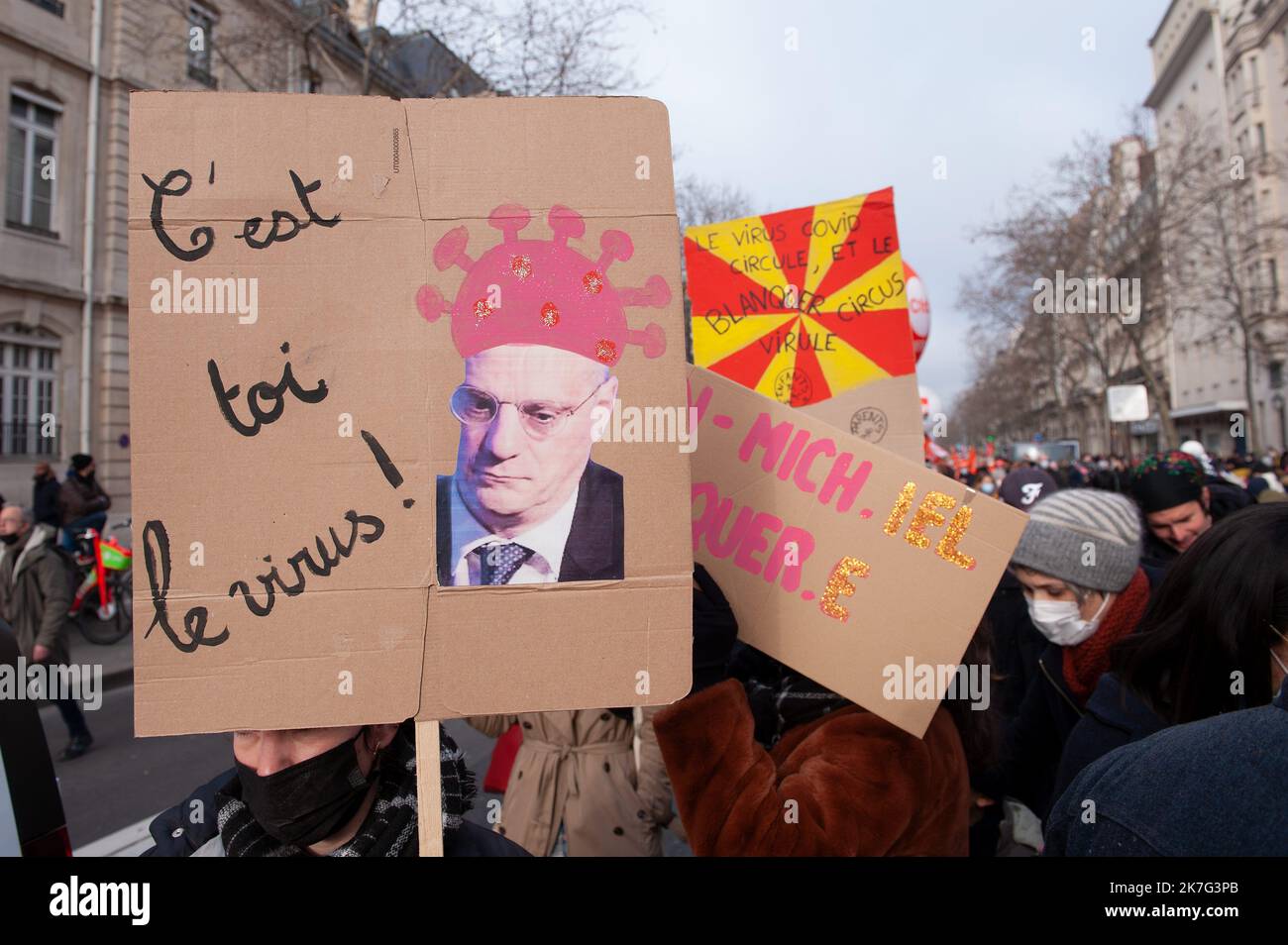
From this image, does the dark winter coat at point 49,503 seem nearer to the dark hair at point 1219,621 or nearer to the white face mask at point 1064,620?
the white face mask at point 1064,620

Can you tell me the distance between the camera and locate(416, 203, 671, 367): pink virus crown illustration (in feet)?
4.32

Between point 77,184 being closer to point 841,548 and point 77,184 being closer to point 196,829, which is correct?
point 196,829

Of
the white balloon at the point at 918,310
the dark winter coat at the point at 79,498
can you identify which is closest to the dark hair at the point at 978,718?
the white balloon at the point at 918,310

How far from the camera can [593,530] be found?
4.43 feet

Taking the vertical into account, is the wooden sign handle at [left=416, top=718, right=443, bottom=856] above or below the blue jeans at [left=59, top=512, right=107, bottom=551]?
below

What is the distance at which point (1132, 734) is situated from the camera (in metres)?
1.75

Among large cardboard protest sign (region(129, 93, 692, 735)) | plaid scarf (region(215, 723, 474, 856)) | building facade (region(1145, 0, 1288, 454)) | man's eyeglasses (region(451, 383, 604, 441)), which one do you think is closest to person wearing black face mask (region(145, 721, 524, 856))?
plaid scarf (region(215, 723, 474, 856))

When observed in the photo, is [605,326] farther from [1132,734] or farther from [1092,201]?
[1092,201]

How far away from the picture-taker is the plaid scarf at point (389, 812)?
1.50 metres

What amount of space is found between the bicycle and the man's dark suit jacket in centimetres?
976

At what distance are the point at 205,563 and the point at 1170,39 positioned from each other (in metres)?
59.3

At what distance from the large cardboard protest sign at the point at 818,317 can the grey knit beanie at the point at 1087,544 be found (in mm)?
634

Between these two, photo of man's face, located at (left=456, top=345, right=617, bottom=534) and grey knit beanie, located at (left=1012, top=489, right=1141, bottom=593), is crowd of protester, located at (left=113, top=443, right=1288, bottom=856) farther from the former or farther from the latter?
photo of man's face, located at (left=456, top=345, right=617, bottom=534)

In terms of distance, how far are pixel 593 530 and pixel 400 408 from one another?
367 millimetres
